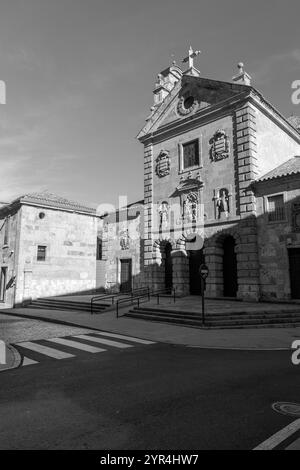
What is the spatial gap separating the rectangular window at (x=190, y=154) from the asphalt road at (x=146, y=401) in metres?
16.7

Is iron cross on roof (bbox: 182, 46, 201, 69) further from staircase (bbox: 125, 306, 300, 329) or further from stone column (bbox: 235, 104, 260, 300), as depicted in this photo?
staircase (bbox: 125, 306, 300, 329)

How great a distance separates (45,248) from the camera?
2680cm

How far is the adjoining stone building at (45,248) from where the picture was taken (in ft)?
83.4

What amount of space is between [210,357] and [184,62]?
81.0 feet

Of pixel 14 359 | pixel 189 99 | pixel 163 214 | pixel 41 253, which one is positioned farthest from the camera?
pixel 41 253

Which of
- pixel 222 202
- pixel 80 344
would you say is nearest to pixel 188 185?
pixel 222 202

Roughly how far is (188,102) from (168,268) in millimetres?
12110

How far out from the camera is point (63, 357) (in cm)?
891

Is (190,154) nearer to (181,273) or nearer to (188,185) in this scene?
(188,185)

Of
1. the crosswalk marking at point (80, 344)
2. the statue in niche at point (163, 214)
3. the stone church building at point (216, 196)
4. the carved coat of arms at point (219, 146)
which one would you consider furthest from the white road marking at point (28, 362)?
the carved coat of arms at point (219, 146)

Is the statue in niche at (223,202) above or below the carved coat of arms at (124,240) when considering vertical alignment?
above

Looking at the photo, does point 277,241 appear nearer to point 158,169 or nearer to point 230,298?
point 230,298

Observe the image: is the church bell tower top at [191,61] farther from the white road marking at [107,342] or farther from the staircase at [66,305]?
the white road marking at [107,342]

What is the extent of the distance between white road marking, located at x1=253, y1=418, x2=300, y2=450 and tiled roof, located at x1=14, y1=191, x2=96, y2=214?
80.5 ft
